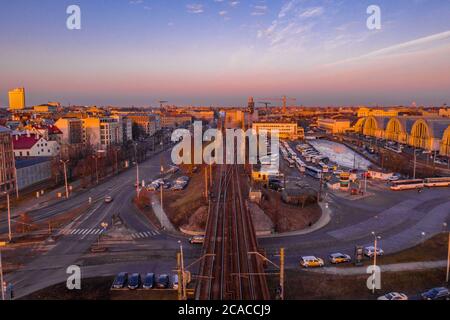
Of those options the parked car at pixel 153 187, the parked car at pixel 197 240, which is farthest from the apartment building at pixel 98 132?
the parked car at pixel 197 240

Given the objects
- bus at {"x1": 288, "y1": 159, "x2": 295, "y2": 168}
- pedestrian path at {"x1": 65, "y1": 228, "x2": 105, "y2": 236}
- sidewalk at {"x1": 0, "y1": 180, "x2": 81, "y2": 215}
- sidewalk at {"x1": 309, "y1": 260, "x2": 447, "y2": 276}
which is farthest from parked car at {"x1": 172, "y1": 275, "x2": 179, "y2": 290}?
bus at {"x1": 288, "y1": 159, "x2": 295, "y2": 168}

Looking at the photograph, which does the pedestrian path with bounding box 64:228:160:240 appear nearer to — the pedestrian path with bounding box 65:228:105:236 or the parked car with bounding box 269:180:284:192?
the pedestrian path with bounding box 65:228:105:236

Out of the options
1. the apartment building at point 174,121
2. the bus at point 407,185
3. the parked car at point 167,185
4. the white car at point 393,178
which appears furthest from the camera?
the apartment building at point 174,121

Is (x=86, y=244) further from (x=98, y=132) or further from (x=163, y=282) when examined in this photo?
(x=98, y=132)

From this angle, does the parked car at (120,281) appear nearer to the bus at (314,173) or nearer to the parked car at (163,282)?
the parked car at (163,282)

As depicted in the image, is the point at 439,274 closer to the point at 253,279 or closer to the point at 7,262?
the point at 253,279

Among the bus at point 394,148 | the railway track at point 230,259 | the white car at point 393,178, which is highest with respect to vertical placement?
the bus at point 394,148
